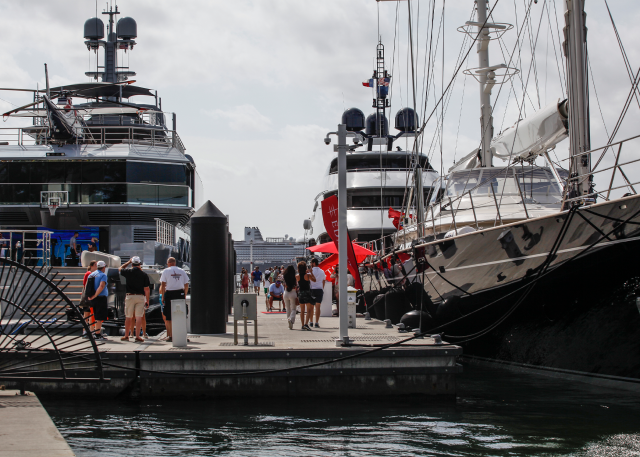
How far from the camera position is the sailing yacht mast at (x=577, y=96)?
11.0 metres

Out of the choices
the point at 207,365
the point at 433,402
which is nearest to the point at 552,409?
the point at 433,402

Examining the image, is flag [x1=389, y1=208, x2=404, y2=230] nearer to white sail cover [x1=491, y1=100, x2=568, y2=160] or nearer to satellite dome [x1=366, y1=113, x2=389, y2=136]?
white sail cover [x1=491, y1=100, x2=568, y2=160]

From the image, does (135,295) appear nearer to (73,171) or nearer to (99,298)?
(99,298)

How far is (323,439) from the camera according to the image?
809cm

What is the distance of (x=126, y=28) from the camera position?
38.8 metres

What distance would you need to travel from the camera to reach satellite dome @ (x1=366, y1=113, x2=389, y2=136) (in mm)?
40344

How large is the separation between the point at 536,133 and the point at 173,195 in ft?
48.6

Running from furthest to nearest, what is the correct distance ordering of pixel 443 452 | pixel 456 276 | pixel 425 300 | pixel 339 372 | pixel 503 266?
pixel 425 300 → pixel 456 276 → pixel 503 266 → pixel 339 372 → pixel 443 452

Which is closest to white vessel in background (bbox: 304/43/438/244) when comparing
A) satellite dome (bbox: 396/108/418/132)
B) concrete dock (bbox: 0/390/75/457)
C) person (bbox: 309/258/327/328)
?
satellite dome (bbox: 396/108/418/132)

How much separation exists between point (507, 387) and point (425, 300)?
4267 millimetres

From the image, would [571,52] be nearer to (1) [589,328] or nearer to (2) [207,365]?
(1) [589,328]

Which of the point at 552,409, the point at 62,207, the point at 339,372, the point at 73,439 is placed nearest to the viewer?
the point at 73,439

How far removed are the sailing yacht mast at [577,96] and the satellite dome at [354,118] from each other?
1040 inches

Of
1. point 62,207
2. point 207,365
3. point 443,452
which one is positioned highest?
point 62,207
